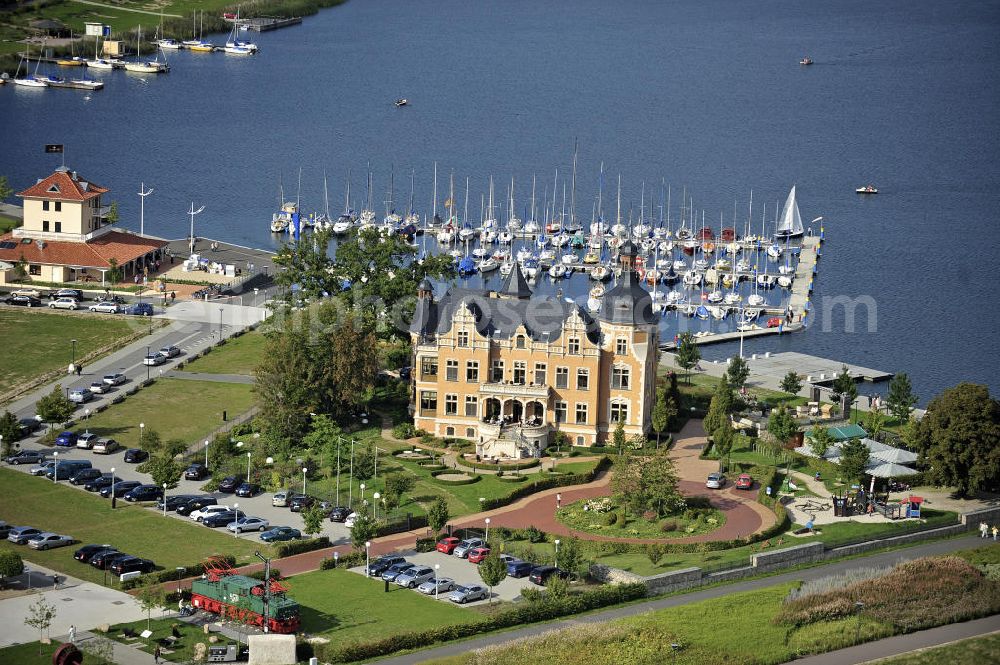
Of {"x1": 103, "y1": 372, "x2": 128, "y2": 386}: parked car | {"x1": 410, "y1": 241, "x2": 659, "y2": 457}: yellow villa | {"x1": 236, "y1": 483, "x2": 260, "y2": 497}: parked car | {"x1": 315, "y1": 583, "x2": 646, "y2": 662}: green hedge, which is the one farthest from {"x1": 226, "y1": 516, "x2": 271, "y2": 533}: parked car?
→ {"x1": 103, "y1": 372, "x2": 128, "y2": 386}: parked car

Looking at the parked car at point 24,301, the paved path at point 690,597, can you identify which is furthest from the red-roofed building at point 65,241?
the paved path at point 690,597

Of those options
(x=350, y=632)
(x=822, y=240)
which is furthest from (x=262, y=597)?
(x=822, y=240)

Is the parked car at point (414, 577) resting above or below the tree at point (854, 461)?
below

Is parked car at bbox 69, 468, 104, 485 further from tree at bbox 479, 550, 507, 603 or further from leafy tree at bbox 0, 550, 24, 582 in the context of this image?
tree at bbox 479, 550, 507, 603

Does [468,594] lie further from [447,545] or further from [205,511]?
[205,511]

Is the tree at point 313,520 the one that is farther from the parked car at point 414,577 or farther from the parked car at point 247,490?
the parked car at point 247,490

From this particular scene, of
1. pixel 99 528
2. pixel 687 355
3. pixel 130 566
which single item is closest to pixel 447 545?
pixel 130 566
